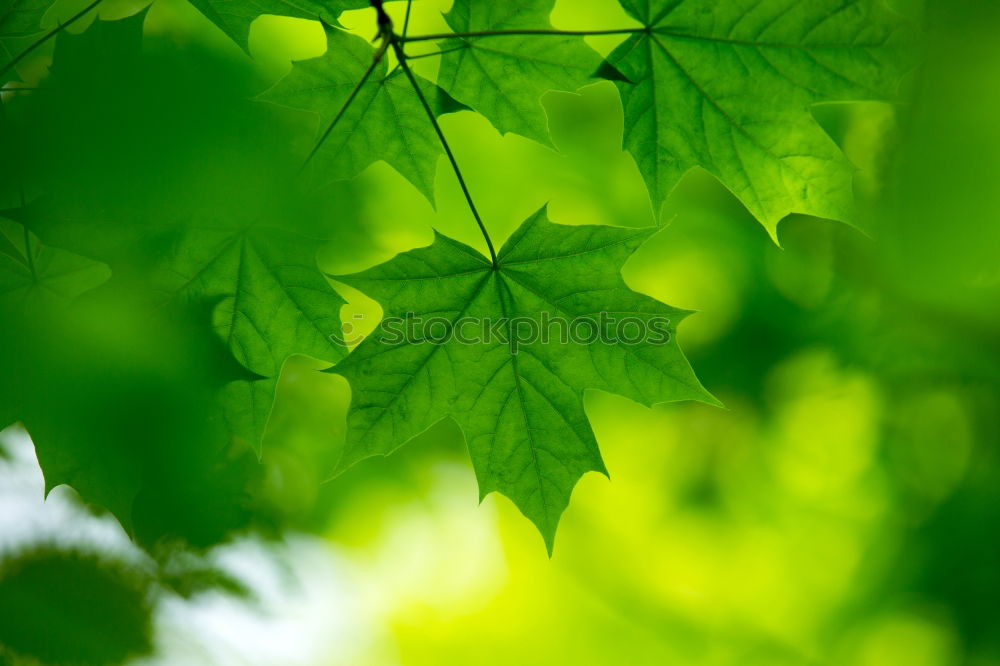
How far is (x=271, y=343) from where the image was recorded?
174 cm

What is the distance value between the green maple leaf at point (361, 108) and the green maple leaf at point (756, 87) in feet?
1.53

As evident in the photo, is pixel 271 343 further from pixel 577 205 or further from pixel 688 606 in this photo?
pixel 688 606

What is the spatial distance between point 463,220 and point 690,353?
2.01 metres

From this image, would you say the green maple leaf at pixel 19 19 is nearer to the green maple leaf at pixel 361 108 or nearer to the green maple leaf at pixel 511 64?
the green maple leaf at pixel 361 108

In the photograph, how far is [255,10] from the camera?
153cm

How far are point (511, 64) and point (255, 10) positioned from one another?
0.57m

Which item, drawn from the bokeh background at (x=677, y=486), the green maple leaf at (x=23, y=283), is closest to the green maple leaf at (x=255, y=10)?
the green maple leaf at (x=23, y=283)

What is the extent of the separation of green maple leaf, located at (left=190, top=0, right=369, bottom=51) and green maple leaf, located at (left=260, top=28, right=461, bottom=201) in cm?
5

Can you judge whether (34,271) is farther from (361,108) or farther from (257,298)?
(361,108)

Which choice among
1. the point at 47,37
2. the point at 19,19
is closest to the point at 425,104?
the point at 47,37

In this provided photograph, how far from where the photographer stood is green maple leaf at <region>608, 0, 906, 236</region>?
1356mm

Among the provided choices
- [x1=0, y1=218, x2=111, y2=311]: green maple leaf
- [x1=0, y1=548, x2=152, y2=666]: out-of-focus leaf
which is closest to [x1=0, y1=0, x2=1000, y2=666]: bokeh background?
[x1=0, y1=548, x2=152, y2=666]: out-of-focus leaf

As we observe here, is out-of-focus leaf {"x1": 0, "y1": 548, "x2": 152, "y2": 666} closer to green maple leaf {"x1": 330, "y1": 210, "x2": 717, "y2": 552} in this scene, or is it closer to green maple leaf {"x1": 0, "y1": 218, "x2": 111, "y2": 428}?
green maple leaf {"x1": 0, "y1": 218, "x2": 111, "y2": 428}

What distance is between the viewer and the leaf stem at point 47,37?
4.77 ft
